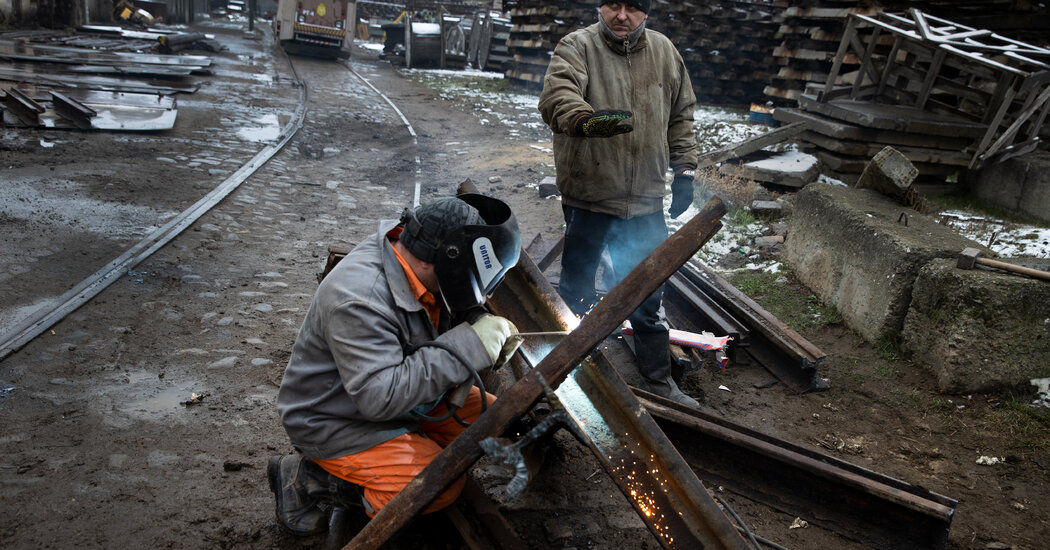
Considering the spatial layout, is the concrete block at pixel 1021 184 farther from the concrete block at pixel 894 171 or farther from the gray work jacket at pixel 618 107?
the gray work jacket at pixel 618 107

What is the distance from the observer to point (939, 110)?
29.3 ft

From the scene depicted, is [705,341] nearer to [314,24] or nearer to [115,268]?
[115,268]

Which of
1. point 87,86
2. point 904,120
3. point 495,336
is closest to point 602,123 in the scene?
point 495,336

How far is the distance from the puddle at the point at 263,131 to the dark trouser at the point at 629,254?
290 inches

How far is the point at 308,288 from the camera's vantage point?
5.14 meters

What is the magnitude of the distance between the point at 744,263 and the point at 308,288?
3915mm

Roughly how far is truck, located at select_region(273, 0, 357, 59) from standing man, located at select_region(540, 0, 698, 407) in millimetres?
19732

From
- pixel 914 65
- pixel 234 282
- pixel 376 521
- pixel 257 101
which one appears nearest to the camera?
pixel 376 521

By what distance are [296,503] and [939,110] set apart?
9.67 m

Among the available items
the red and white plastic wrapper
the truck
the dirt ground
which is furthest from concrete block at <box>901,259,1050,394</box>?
the truck

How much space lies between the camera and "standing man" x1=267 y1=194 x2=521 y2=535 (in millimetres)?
2133

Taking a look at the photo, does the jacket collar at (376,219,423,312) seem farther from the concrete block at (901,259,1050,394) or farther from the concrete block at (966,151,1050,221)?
the concrete block at (966,151,1050,221)

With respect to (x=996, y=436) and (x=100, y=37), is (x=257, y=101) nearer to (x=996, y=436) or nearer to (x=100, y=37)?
(x=100, y=37)

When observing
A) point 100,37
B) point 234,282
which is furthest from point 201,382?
point 100,37
